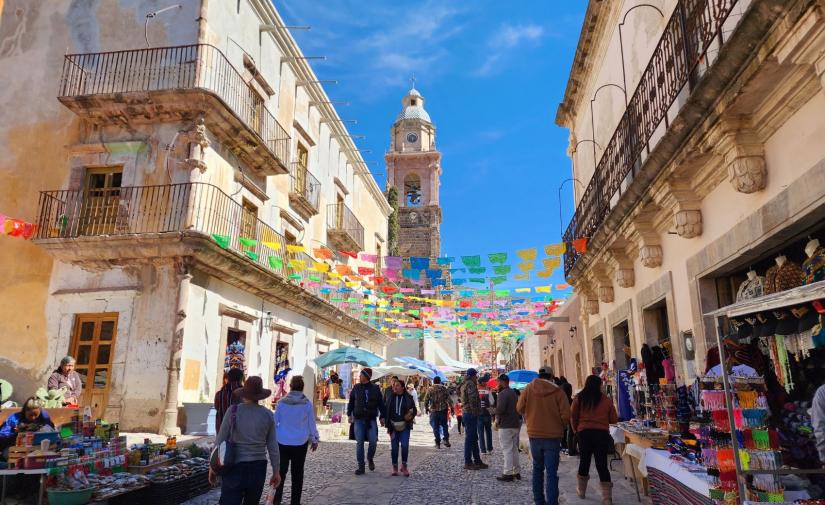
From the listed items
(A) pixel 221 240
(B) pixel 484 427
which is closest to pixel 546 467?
(B) pixel 484 427

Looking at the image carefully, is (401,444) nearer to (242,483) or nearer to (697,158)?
(242,483)

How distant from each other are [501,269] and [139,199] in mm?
8639

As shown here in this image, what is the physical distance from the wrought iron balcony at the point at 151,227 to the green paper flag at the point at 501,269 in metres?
5.87

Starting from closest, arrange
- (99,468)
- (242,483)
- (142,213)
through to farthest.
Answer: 1. (242,483)
2. (99,468)
3. (142,213)

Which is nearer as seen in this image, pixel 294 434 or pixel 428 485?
pixel 294 434

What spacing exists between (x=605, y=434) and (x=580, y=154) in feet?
31.4

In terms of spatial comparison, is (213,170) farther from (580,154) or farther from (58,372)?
(580,154)

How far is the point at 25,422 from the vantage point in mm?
6410

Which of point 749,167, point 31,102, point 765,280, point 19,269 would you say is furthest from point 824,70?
point 31,102

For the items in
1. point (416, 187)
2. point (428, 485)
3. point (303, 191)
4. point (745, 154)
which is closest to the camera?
point (745, 154)

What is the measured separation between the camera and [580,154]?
1417cm

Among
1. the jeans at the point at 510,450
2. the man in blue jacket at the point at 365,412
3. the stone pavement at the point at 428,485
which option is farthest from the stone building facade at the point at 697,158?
the man in blue jacket at the point at 365,412

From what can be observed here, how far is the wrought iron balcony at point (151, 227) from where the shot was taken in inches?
434

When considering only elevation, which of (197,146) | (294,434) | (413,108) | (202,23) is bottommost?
(294,434)
